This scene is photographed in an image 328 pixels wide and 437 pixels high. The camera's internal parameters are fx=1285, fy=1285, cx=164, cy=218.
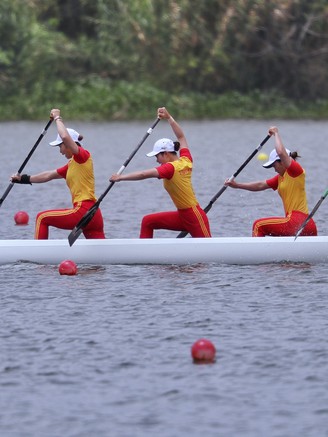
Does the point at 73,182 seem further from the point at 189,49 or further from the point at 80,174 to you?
the point at 189,49

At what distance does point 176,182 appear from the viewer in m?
16.4

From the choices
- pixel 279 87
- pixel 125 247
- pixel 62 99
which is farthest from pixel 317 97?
pixel 125 247

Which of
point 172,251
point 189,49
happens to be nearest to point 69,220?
point 172,251

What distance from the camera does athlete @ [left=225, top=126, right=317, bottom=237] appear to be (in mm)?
16328

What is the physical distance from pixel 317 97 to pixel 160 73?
597cm

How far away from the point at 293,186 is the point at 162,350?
4.70 metres

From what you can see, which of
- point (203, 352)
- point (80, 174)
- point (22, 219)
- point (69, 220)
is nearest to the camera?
point (203, 352)

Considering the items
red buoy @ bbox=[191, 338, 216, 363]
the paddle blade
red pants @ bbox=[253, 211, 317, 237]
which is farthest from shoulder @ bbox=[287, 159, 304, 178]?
red buoy @ bbox=[191, 338, 216, 363]

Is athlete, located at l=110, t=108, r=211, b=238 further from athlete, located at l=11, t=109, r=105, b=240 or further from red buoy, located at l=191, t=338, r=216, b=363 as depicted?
red buoy, located at l=191, t=338, r=216, b=363

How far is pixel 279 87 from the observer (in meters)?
48.6

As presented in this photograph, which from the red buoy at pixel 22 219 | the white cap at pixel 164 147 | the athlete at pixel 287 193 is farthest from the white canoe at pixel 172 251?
the red buoy at pixel 22 219

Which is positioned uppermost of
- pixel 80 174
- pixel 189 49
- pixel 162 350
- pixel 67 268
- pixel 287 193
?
pixel 189 49

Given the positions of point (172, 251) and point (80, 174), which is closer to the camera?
point (80, 174)

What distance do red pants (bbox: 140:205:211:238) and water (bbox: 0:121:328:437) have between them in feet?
1.70
